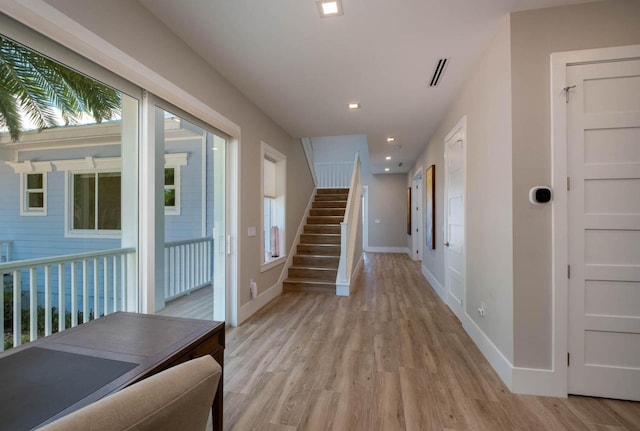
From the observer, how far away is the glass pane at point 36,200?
158 centimetres

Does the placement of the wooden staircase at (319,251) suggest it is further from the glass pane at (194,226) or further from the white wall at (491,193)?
the white wall at (491,193)

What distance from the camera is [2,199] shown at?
4.65ft

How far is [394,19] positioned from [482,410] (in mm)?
2701

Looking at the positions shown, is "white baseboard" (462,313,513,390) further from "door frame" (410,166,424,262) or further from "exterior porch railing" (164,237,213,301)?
"door frame" (410,166,424,262)

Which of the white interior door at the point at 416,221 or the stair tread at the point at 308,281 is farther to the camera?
the white interior door at the point at 416,221

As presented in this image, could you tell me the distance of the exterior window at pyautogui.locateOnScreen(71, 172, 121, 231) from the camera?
6.16 feet

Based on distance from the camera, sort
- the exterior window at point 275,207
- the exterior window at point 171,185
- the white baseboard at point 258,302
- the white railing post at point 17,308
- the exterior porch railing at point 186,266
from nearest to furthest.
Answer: the white railing post at point 17,308, the white baseboard at point 258,302, the exterior window at point 171,185, the exterior porch railing at point 186,266, the exterior window at point 275,207

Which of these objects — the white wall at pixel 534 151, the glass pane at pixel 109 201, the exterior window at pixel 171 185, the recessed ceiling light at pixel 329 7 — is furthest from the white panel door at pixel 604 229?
the exterior window at pixel 171 185

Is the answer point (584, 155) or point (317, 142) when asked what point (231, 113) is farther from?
point (317, 142)

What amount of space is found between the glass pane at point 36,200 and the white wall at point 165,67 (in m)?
0.85

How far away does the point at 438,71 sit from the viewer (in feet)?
8.89

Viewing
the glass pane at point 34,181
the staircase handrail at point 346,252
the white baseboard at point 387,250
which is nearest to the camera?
the glass pane at point 34,181

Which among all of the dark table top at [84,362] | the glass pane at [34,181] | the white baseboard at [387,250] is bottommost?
the white baseboard at [387,250]

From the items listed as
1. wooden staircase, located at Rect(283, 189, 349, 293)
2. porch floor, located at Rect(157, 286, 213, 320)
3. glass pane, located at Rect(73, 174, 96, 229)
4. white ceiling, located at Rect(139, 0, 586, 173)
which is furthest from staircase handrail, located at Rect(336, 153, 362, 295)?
glass pane, located at Rect(73, 174, 96, 229)
